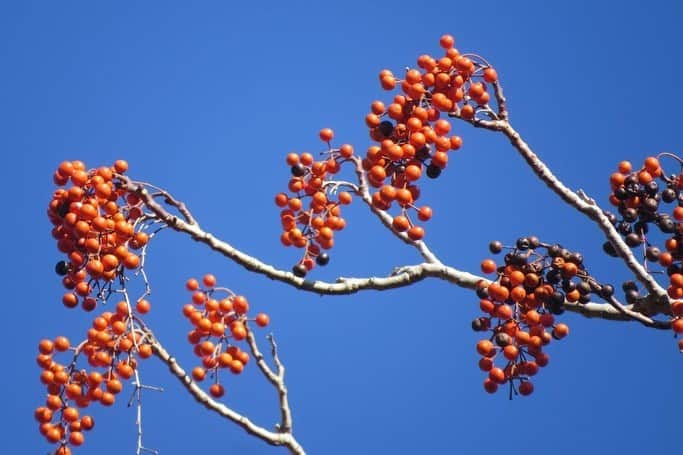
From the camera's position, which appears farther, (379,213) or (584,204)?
(379,213)

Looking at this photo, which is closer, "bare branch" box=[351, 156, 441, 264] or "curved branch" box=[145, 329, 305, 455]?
"curved branch" box=[145, 329, 305, 455]

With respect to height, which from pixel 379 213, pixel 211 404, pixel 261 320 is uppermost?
pixel 379 213

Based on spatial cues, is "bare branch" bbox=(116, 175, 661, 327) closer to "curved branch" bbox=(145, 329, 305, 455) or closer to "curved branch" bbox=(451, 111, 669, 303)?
"curved branch" bbox=(451, 111, 669, 303)

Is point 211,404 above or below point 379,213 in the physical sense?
below

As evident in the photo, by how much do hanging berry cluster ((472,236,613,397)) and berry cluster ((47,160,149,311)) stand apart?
2044 mm

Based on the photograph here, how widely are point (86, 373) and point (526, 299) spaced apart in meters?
2.60

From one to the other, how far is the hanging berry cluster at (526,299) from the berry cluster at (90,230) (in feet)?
6.70

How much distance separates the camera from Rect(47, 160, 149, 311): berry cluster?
18.5ft

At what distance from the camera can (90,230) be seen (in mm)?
5645

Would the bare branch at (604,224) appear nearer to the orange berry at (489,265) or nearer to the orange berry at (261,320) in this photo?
the orange berry at (489,265)

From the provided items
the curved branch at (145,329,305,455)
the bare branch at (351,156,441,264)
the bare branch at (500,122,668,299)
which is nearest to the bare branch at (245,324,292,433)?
the curved branch at (145,329,305,455)

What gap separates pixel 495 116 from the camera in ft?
20.0

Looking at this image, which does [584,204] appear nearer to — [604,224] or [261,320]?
[604,224]

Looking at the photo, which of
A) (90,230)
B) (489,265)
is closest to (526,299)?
(489,265)
